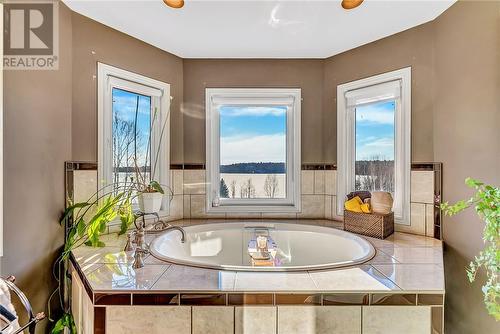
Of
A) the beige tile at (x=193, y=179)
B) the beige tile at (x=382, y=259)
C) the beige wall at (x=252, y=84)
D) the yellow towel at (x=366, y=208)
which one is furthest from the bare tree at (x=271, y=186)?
the beige tile at (x=382, y=259)

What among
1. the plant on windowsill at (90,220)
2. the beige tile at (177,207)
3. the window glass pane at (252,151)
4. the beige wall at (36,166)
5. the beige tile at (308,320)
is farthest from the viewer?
the window glass pane at (252,151)

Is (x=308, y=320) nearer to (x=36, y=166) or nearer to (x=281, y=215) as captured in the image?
(x=281, y=215)

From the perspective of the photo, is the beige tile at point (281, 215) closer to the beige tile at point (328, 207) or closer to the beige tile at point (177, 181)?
the beige tile at point (328, 207)


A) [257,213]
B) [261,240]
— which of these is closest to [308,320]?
[261,240]

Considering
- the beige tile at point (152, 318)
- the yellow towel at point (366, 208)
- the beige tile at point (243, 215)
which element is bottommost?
the beige tile at point (152, 318)

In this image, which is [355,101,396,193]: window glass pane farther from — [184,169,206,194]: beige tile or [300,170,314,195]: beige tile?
[184,169,206,194]: beige tile

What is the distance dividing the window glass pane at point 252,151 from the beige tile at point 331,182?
40 cm

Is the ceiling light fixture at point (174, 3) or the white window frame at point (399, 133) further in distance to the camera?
the white window frame at point (399, 133)

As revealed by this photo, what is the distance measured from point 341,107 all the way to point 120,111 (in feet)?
6.22

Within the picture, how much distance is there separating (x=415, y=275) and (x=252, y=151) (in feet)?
5.57

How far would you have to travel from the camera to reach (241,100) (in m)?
2.54

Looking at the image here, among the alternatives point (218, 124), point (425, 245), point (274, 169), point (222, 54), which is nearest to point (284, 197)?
point (274, 169)

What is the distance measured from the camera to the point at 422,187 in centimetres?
195

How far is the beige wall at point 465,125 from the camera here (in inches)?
57.9
